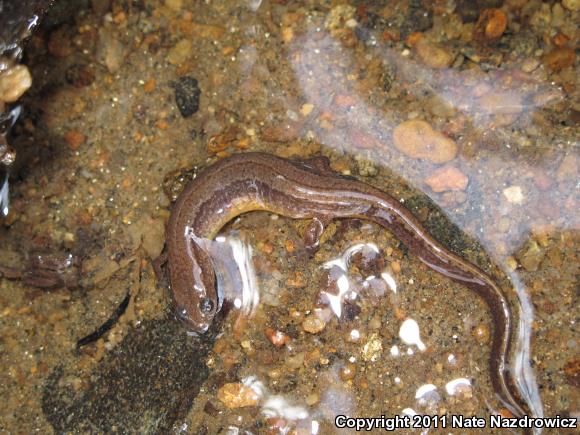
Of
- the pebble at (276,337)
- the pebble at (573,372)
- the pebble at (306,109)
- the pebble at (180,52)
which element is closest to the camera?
the pebble at (573,372)

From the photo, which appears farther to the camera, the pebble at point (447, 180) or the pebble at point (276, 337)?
the pebble at point (447, 180)

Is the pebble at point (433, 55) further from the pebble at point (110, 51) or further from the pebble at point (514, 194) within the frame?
the pebble at point (110, 51)

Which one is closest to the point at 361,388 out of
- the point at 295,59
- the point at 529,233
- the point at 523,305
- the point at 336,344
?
the point at 336,344

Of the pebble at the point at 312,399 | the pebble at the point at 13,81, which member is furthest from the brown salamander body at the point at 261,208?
the pebble at the point at 13,81

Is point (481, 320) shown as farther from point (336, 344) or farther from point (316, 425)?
point (316, 425)

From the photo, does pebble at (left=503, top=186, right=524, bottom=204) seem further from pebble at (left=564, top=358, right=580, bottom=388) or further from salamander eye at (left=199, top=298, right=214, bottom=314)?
salamander eye at (left=199, top=298, right=214, bottom=314)

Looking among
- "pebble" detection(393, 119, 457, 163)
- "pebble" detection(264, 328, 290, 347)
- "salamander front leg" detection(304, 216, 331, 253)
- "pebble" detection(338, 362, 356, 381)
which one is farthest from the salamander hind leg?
"pebble" detection(338, 362, 356, 381)

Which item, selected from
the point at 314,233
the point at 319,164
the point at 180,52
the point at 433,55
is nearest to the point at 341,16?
the point at 433,55
